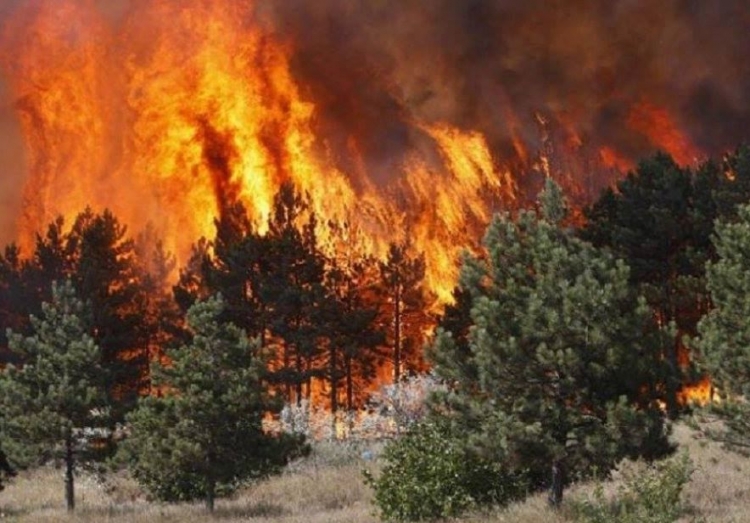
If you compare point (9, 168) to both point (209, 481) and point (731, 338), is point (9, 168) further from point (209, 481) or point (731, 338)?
point (731, 338)

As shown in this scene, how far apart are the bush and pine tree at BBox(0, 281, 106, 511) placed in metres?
12.2

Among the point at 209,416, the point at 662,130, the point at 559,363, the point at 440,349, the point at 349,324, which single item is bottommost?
the point at 209,416

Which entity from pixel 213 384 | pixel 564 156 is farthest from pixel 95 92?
pixel 213 384

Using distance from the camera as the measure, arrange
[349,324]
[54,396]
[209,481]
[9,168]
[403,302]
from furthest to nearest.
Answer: [9,168] < [403,302] < [349,324] < [54,396] < [209,481]

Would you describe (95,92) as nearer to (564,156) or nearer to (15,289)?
(15,289)

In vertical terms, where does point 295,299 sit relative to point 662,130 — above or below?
below

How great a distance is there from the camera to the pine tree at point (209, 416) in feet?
97.0

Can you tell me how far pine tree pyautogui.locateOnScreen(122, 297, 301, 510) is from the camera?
29562 millimetres

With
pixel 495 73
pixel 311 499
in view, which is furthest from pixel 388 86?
pixel 311 499

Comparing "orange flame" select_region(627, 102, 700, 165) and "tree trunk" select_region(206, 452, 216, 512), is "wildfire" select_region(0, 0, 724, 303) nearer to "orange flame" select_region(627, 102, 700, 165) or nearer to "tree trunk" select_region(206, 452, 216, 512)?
"orange flame" select_region(627, 102, 700, 165)

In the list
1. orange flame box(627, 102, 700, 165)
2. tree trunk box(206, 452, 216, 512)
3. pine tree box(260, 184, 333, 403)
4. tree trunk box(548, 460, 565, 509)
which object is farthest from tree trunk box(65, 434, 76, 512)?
orange flame box(627, 102, 700, 165)

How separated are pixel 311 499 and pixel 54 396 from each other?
9.22 m

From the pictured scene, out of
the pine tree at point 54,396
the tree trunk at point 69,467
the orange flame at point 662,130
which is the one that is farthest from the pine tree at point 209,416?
the orange flame at point 662,130

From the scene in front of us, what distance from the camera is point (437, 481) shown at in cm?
2478
